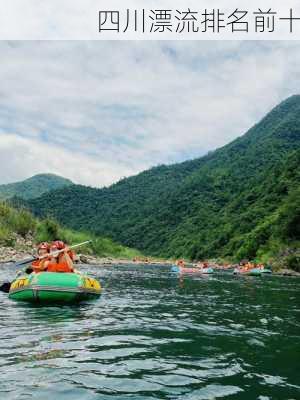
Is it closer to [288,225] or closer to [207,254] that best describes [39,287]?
[288,225]

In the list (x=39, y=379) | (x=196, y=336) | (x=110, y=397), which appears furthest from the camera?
(x=196, y=336)

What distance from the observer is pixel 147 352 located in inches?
336

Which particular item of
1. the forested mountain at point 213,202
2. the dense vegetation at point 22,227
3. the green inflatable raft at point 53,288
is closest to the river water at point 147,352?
the green inflatable raft at point 53,288

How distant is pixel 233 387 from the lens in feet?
21.3

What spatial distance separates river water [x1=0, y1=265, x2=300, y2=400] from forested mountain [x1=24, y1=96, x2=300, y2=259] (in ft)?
158

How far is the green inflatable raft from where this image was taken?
47.9 ft

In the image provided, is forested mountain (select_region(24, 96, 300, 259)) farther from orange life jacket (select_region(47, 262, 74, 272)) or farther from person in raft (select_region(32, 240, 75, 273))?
orange life jacket (select_region(47, 262, 74, 272))

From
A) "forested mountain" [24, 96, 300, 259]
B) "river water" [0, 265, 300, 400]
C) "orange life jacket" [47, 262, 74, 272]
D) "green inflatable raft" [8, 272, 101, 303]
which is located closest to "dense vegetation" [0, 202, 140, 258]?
"forested mountain" [24, 96, 300, 259]

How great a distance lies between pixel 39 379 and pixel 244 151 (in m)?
146

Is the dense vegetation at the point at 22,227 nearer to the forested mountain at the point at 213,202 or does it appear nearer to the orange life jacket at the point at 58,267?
the forested mountain at the point at 213,202

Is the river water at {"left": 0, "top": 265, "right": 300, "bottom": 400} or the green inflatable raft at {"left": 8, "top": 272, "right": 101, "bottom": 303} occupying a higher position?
the green inflatable raft at {"left": 8, "top": 272, "right": 101, "bottom": 303}

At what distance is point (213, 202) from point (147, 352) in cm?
11345

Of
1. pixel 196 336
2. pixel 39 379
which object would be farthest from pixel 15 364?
pixel 196 336

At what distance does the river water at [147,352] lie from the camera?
627cm
